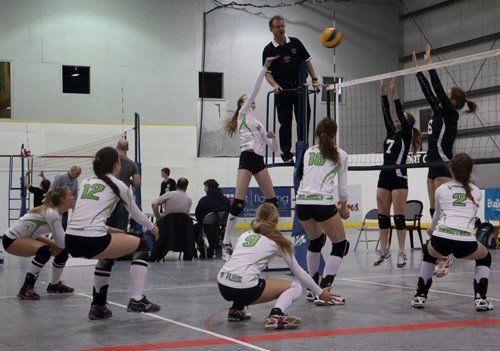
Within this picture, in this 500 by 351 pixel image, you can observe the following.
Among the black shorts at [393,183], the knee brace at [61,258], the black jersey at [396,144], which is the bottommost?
the knee brace at [61,258]

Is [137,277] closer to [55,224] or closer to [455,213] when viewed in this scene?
[55,224]

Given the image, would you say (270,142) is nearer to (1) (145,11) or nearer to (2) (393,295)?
(2) (393,295)

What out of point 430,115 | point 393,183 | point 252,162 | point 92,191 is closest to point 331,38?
point 252,162

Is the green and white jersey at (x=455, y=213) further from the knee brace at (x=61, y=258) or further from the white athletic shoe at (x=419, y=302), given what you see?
the knee brace at (x=61, y=258)

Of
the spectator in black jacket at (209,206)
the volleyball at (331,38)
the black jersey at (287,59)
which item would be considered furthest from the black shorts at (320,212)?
the spectator in black jacket at (209,206)

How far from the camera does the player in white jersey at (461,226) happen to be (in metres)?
6.74

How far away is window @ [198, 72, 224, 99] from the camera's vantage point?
26252 mm

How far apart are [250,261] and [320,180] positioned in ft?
5.16

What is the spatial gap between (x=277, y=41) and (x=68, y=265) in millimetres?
4922

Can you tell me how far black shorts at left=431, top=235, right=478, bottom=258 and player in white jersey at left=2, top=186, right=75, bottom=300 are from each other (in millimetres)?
3582

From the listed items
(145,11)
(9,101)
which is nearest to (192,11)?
(145,11)

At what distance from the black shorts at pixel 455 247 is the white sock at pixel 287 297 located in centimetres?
135

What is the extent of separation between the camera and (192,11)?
26.2m

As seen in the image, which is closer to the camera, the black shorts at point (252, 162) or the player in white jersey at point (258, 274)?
the player in white jersey at point (258, 274)
